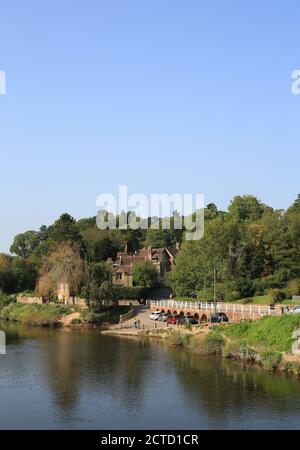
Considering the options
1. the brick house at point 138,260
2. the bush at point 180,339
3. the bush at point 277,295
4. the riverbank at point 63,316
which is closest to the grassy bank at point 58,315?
the riverbank at point 63,316

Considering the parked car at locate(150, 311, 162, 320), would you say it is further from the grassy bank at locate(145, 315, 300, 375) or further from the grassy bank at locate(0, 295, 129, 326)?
the grassy bank at locate(145, 315, 300, 375)

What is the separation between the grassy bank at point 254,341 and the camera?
4812cm

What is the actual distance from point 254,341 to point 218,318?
1065 centimetres

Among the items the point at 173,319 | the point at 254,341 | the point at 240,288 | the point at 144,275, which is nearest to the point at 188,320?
the point at 173,319

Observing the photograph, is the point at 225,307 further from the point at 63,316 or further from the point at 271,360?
the point at 63,316

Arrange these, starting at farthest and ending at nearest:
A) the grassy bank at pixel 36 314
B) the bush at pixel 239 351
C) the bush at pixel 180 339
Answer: the grassy bank at pixel 36 314 → the bush at pixel 180 339 → the bush at pixel 239 351

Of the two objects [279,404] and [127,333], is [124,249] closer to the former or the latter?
[127,333]

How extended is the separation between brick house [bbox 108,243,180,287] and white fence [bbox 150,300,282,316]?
19.7 m

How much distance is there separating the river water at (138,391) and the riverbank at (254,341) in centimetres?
143

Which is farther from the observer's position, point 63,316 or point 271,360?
point 63,316

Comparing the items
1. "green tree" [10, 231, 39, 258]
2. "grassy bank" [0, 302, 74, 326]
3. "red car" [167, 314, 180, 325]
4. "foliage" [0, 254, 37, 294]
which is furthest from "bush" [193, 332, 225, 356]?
"green tree" [10, 231, 39, 258]

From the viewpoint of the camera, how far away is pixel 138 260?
108500mm

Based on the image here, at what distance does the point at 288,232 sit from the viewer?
82438 mm

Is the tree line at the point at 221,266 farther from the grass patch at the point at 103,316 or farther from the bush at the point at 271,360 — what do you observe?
the bush at the point at 271,360
